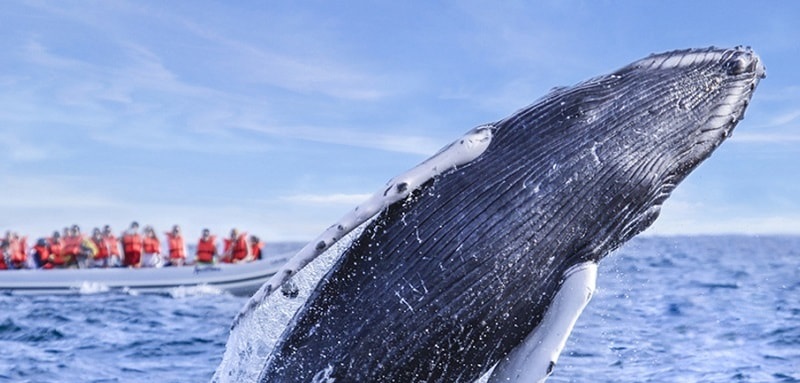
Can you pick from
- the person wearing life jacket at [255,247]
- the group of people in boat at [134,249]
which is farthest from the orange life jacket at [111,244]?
the person wearing life jacket at [255,247]

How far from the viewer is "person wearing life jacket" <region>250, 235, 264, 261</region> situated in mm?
36594

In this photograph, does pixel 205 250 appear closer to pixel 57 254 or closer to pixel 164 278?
pixel 164 278

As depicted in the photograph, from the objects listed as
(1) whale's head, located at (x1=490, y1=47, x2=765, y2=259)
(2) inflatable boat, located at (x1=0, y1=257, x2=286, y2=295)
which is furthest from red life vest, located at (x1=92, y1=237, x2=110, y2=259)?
(1) whale's head, located at (x1=490, y1=47, x2=765, y2=259)

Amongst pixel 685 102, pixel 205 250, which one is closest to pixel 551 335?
pixel 685 102

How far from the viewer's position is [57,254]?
36094mm

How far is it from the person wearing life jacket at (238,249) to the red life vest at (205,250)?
3.28 feet

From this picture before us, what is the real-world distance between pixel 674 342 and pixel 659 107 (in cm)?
1283

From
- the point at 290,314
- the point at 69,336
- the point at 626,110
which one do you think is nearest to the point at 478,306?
the point at 290,314

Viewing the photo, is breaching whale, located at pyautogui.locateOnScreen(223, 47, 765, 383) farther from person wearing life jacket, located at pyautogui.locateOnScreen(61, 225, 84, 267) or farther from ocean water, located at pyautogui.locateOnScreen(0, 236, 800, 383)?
person wearing life jacket, located at pyautogui.locateOnScreen(61, 225, 84, 267)

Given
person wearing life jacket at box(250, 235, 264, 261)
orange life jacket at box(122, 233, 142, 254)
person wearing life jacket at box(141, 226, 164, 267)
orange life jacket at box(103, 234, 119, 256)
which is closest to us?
person wearing life jacket at box(141, 226, 164, 267)

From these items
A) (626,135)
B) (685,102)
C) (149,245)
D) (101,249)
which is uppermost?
(149,245)

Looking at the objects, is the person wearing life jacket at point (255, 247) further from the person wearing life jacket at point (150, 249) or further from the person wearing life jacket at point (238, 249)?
the person wearing life jacket at point (150, 249)

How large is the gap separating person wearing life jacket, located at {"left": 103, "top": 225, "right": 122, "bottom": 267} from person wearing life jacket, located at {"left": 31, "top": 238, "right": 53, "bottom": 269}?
7.63 ft

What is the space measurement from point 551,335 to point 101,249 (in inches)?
1359
